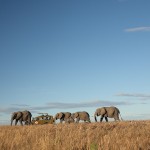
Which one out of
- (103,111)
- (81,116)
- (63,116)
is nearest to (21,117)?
(63,116)

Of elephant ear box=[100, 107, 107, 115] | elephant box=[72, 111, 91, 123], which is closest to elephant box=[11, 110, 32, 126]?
elephant ear box=[100, 107, 107, 115]

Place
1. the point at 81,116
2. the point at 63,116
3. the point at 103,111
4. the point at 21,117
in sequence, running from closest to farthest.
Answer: the point at 21,117
the point at 103,111
the point at 63,116
the point at 81,116

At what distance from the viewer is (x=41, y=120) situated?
44.1 metres

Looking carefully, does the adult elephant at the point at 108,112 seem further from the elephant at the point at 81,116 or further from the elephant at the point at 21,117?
the elephant at the point at 21,117

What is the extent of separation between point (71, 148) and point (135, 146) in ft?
5.23

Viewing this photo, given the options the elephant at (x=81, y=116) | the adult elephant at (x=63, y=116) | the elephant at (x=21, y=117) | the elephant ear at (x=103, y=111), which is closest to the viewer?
the elephant at (x=21, y=117)

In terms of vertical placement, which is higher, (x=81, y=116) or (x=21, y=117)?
(x=81, y=116)

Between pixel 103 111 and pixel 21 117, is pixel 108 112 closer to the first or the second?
pixel 103 111

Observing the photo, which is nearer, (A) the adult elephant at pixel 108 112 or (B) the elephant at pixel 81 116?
(A) the adult elephant at pixel 108 112

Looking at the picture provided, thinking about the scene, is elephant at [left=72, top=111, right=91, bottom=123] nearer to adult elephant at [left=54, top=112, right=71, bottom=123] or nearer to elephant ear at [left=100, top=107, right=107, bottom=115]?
adult elephant at [left=54, top=112, right=71, bottom=123]

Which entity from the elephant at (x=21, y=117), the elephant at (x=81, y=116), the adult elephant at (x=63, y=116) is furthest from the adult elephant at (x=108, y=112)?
the elephant at (x=21, y=117)

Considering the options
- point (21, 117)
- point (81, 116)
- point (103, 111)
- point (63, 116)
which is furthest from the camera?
point (81, 116)

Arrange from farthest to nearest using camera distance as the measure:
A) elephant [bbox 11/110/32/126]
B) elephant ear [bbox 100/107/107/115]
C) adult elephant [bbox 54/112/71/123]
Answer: adult elephant [bbox 54/112/71/123], elephant ear [bbox 100/107/107/115], elephant [bbox 11/110/32/126]

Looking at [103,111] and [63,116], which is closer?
[103,111]
